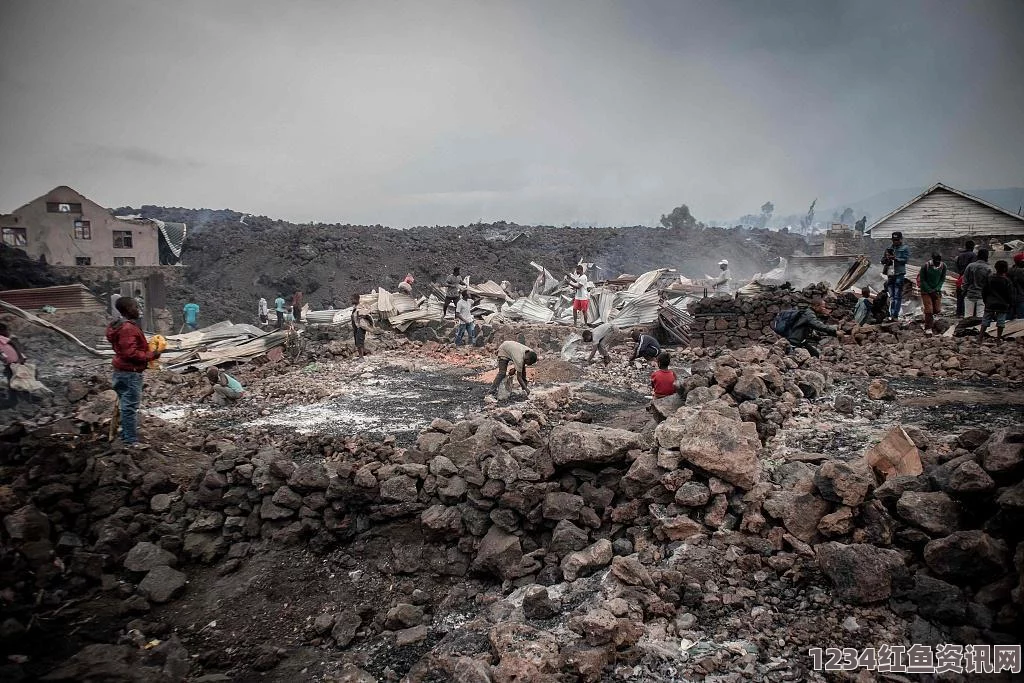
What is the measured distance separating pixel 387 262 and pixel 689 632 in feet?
90.9

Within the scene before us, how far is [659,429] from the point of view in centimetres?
420

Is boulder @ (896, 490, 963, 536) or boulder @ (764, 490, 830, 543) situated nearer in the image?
boulder @ (896, 490, 963, 536)

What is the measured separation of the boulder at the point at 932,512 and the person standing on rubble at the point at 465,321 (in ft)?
39.5

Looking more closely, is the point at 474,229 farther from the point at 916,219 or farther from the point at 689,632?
the point at 689,632

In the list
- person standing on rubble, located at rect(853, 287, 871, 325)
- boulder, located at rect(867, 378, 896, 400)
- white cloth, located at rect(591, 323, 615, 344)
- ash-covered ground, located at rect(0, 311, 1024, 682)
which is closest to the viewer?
ash-covered ground, located at rect(0, 311, 1024, 682)

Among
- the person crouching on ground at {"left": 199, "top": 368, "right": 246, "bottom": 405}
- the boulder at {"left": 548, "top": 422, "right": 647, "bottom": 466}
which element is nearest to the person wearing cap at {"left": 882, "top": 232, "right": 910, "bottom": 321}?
the boulder at {"left": 548, "top": 422, "right": 647, "bottom": 466}

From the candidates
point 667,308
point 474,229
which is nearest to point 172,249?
point 474,229

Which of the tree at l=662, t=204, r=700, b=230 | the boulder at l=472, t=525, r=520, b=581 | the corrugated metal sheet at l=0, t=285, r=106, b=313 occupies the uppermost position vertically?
the tree at l=662, t=204, r=700, b=230

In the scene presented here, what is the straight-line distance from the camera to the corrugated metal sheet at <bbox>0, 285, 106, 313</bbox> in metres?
14.0

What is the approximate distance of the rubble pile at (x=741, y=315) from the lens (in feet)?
39.1

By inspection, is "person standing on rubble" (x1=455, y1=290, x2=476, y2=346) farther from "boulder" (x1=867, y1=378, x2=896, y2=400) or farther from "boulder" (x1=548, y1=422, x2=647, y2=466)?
"boulder" (x1=548, y1=422, x2=647, y2=466)

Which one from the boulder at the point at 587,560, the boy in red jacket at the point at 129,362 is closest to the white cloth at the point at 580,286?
the boy in red jacket at the point at 129,362

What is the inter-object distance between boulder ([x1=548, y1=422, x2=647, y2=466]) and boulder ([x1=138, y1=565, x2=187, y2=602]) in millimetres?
3218

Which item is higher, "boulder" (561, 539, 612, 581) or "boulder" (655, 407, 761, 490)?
"boulder" (655, 407, 761, 490)
